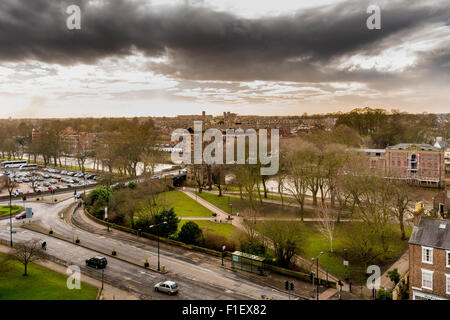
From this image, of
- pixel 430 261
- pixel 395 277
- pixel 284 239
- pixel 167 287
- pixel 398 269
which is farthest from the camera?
pixel 284 239

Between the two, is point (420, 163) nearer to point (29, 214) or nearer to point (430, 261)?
point (430, 261)

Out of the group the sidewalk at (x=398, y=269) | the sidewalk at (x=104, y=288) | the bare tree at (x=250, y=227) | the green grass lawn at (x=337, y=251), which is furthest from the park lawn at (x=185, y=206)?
the sidewalk at (x=398, y=269)

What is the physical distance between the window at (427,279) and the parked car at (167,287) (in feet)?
62.7

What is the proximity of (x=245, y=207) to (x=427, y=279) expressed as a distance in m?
31.6

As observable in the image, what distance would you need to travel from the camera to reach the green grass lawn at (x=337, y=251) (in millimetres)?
32469

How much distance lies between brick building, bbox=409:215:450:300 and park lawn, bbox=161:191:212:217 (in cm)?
3006

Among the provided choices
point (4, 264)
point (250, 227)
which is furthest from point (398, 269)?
point (4, 264)

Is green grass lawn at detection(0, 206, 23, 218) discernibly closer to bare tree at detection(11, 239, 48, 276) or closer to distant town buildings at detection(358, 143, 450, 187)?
bare tree at detection(11, 239, 48, 276)

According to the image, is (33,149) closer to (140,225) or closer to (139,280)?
(140,225)

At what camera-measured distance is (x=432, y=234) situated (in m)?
26.1

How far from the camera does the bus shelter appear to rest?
32.2 m

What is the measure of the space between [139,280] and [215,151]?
154ft
